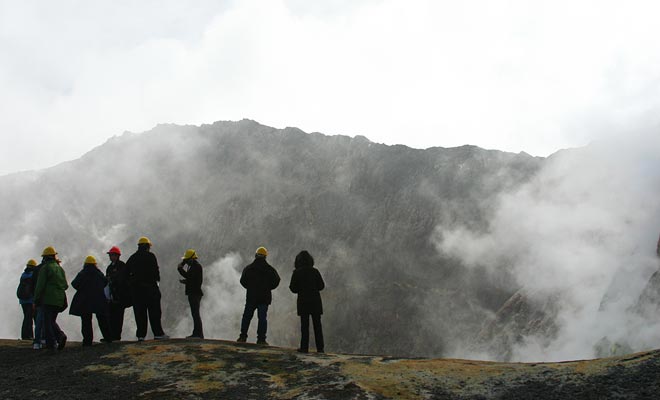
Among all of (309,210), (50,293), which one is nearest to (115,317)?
(50,293)

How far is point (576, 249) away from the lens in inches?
2896

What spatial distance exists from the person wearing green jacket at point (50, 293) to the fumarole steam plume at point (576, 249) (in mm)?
44759

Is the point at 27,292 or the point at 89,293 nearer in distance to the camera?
the point at 89,293

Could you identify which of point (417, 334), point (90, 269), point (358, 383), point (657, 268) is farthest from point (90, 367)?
point (417, 334)

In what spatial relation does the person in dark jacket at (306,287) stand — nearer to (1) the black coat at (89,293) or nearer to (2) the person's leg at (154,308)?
(2) the person's leg at (154,308)

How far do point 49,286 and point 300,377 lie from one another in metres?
7.09

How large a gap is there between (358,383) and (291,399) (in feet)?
4.10

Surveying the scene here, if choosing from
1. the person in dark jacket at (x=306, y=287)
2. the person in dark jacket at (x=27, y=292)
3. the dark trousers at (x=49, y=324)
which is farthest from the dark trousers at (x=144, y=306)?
the person in dark jacket at (x=27, y=292)

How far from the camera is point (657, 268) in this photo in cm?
5188

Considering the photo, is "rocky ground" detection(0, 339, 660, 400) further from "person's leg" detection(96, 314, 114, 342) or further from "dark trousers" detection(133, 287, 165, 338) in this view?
"dark trousers" detection(133, 287, 165, 338)

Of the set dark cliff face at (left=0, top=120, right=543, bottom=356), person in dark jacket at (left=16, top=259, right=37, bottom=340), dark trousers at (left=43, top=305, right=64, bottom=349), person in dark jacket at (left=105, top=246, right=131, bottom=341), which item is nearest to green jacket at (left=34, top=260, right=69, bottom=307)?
dark trousers at (left=43, top=305, right=64, bottom=349)

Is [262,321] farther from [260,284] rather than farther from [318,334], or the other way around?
[318,334]

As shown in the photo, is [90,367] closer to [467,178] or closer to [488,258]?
[488,258]

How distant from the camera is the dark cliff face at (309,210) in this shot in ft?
281
